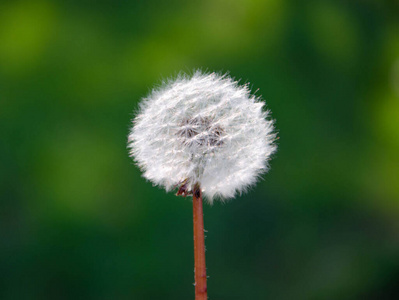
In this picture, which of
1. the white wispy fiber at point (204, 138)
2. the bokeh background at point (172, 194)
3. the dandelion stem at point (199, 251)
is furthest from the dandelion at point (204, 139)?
the bokeh background at point (172, 194)

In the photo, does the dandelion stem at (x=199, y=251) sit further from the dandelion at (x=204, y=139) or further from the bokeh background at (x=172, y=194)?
the bokeh background at (x=172, y=194)

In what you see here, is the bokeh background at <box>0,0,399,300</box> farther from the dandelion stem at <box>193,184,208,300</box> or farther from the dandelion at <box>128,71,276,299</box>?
the dandelion stem at <box>193,184,208,300</box>

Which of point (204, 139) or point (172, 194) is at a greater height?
point (172, 194)

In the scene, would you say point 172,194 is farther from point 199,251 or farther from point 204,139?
point 199,251

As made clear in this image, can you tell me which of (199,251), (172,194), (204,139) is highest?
(172,194)

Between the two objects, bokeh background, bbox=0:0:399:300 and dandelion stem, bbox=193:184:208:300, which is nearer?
dandelion stem, bbox=193:184:208:300

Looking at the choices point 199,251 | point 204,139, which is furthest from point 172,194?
point 199,251

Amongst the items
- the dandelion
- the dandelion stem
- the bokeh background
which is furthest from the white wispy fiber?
the bokeh background

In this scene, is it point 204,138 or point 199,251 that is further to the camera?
point 204,138
